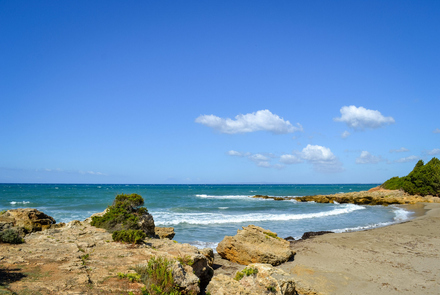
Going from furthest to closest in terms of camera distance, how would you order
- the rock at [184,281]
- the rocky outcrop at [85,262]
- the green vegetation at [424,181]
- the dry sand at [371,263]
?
1. the green vegetation at [424,181]
2. the dry sand at [371,263]
3. the rock at [184,281]
4. the rocky outcrop at [85,262]

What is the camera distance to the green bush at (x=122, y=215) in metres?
10.7

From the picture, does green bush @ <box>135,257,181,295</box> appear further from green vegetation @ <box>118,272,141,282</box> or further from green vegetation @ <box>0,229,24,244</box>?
green vegetation @ <box>0,229,24,244</box>

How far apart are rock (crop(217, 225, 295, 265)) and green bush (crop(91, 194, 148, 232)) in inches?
173

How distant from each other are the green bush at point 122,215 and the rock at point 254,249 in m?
4.38

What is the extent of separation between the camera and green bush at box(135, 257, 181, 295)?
5615 millimetres

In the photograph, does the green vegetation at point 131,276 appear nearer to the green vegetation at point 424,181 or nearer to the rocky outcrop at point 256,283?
the rocky outcrop at point 256,283

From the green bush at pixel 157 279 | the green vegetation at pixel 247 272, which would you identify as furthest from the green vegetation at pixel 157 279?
the green vegetation at pixel 247 272

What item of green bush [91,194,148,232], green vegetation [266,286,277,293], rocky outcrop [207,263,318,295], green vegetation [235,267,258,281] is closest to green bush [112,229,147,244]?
A: green bush [91,194,148,232]

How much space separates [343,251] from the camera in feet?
47.3

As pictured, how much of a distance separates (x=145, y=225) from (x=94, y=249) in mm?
2749

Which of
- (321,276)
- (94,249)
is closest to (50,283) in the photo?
(94,249)

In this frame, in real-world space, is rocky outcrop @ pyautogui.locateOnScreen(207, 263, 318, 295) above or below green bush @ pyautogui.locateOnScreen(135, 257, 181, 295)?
below

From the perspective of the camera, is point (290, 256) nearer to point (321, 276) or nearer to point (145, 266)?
point (321, 276)

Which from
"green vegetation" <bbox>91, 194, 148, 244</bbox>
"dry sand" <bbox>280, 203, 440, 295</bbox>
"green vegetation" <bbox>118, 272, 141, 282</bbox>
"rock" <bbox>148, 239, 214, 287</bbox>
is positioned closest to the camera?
"green vegetation" <bbox>118, 272, 141, 282</bbox>
